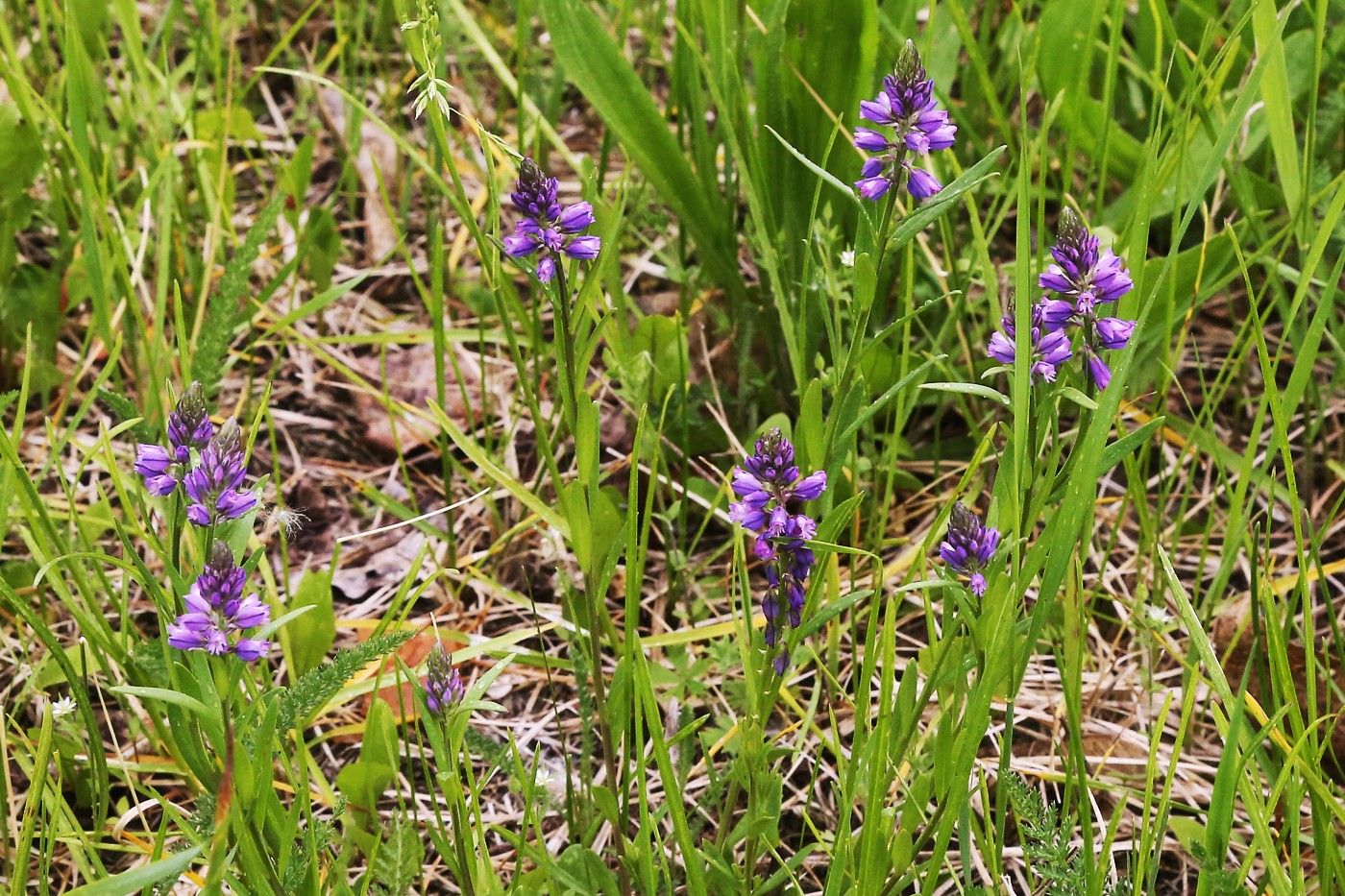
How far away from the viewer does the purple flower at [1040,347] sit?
1.31 m

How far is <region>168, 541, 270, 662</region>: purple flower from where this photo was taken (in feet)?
3.84

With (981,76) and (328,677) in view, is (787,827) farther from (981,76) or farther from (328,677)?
(981,76)

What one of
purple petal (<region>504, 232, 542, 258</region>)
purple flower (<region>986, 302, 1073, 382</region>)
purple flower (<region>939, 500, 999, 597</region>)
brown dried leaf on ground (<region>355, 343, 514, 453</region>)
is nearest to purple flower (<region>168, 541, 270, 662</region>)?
purple petal (<region>504, 232, 542, 258</region>)

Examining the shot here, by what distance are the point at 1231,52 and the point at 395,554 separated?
1.85 m

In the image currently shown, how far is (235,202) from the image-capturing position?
3.15m

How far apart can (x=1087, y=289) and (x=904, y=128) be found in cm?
28

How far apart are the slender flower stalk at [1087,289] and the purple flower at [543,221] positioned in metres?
0.53

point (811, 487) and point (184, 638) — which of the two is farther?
point (811, 487)

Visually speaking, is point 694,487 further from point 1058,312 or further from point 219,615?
point 219,615

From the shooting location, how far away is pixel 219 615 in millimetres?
1186

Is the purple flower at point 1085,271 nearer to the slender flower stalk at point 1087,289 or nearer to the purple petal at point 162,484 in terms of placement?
the slender flower stalk at point 1087,289

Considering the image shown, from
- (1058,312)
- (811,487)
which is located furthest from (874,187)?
(811,487)

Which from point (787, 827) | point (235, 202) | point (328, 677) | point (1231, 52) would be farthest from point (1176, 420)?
point (235, 202)

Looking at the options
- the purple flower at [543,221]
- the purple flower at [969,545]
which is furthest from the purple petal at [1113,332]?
the purple flower at [543,221]
